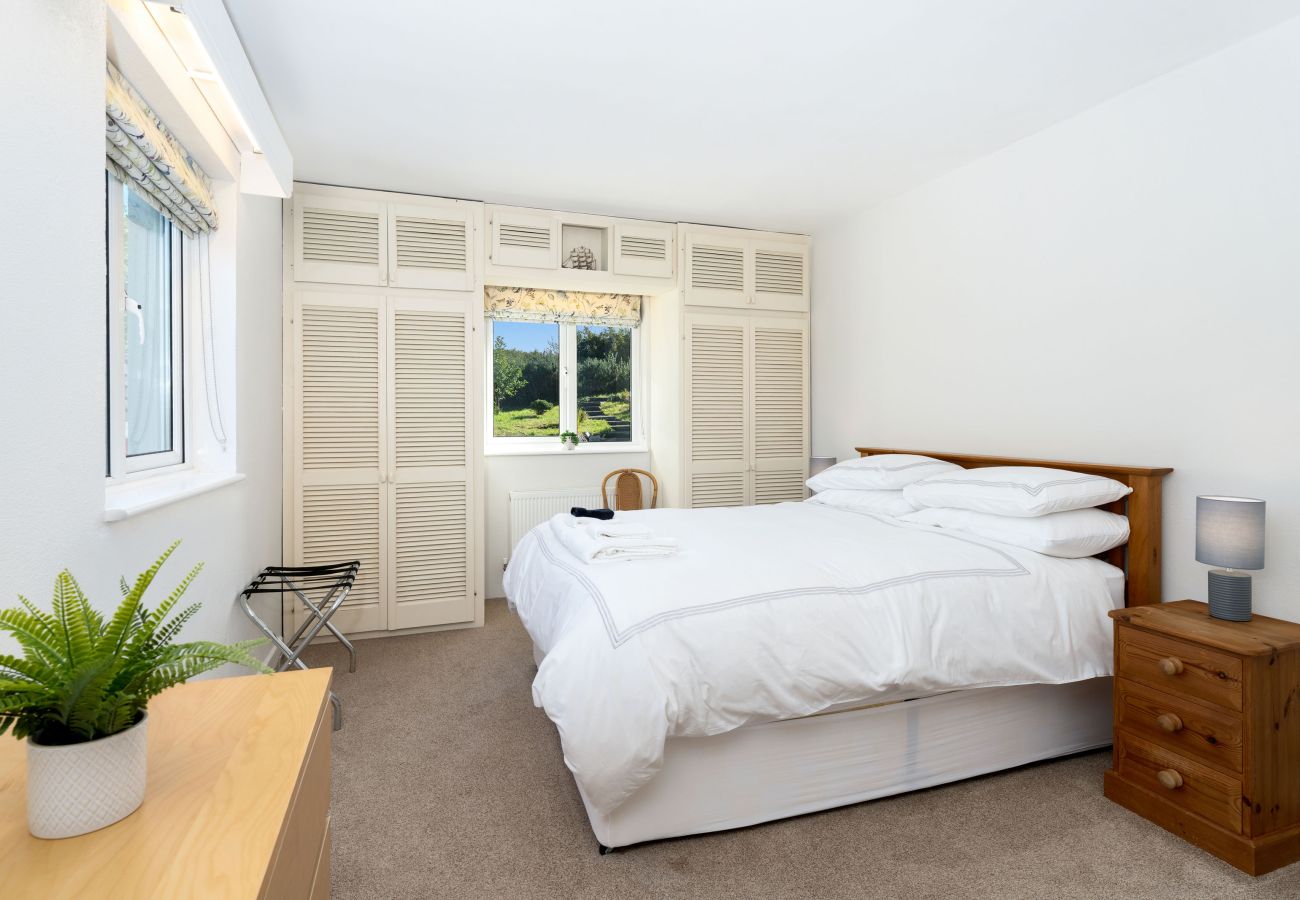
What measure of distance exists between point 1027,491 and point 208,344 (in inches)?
129

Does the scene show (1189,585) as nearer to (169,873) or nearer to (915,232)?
(915,232)

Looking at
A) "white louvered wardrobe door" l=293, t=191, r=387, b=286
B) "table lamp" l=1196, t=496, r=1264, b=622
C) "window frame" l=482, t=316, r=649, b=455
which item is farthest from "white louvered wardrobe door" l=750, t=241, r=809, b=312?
"table lamp" l=1196, t=496, r=1264, b=622

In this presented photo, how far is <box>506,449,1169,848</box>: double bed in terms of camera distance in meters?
1.82

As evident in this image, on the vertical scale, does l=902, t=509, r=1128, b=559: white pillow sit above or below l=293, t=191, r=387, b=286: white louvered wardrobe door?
below

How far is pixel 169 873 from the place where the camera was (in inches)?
26.2

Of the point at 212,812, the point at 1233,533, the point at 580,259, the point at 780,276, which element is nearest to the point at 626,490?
the point at 580,259

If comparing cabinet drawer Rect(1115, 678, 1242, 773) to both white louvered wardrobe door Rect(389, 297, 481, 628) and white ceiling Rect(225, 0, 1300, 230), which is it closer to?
white ceiling Rect(225, 0, 1300, 230)

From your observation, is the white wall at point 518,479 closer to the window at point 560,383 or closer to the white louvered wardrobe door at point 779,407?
the window at point 560,383

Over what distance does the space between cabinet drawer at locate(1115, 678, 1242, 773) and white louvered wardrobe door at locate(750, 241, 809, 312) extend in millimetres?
3162

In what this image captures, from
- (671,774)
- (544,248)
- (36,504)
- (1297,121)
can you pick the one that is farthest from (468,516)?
(1297,121)

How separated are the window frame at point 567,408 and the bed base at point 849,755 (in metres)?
3.08

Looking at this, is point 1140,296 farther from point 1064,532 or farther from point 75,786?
point 75,786

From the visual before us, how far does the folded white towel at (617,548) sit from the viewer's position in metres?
2.36

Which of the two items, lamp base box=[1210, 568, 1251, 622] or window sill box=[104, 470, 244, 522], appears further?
lamp base box=[1210, 568, 1251, 622]
